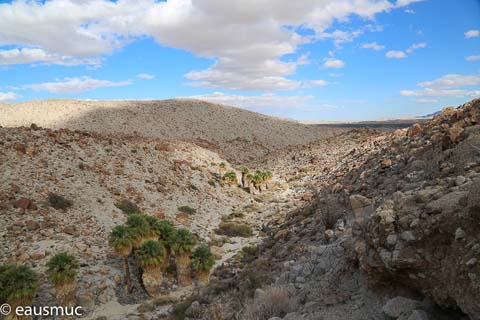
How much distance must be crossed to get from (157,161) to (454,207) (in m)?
24.7

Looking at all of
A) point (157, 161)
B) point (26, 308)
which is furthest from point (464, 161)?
point (157, 161)

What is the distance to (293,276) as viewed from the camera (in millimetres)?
8141

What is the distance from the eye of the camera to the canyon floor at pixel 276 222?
462 centimetres

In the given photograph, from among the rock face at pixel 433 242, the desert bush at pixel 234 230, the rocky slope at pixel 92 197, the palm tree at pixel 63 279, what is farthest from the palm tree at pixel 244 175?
the rock face at pixel 433 242

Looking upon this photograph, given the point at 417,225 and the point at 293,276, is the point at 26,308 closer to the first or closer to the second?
the point at 293,276

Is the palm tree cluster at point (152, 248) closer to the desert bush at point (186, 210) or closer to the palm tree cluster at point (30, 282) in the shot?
the palm tree cluster at point (30, 282)

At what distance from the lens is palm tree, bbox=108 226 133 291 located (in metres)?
13.0

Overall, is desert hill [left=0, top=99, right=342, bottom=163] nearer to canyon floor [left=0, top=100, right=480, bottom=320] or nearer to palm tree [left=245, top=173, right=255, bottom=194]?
palm tree [left=245, top=173, right=255, bottom=194]

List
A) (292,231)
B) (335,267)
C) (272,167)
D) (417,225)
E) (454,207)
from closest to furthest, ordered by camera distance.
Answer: (454,207) < (417,225) < (335,267) < (292,231) < (272,167)

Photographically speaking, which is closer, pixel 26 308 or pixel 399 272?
pixel 399 272

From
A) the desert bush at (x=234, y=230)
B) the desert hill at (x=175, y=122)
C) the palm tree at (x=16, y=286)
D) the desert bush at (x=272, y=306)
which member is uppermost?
the desert hill at (x=175, y=122)

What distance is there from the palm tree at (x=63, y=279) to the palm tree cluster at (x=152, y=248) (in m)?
1.80

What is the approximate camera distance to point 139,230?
45.2 ft

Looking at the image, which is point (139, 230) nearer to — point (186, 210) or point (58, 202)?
point (58, 202)
